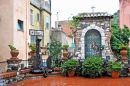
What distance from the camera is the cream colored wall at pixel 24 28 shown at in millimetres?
13711

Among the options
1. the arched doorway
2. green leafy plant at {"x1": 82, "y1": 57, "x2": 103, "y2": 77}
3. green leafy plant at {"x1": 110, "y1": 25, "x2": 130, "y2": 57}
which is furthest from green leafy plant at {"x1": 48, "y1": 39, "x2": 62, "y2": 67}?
green leafy plant at {"x1": 82, "y1": 57, "x2": 103, "y2": 77}

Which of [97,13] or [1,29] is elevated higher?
[97,13]

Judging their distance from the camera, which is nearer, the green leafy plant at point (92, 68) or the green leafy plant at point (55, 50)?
the green leafy plant at point (92, 68)

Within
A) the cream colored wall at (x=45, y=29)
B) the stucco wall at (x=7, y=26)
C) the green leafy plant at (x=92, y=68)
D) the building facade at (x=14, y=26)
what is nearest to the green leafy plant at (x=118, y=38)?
the green leafy plant at (x=92, y=68)

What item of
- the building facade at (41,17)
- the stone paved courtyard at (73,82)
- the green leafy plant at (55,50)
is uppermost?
the building facade at (41,17)

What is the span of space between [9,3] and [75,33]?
521 cm

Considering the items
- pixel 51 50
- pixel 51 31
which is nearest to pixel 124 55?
pixel 51 50

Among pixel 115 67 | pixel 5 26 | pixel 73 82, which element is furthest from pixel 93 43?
pixel 73 82

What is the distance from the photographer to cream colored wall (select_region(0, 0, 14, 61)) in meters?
13.4

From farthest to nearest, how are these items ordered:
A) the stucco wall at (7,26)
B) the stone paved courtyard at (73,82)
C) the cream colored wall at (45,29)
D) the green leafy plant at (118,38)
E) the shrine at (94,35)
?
1. the cream colored wall at (45,29)
2. the green leafy plant at (118,38)
3. the shrine at (94,35)
4. the stucco wall at (7,26)
5. the stone paved courtyard at (73,82)

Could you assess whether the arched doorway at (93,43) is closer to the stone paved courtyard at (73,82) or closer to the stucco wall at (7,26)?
the stucco wall at (7,26)

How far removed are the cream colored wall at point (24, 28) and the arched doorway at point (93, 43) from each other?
460cm

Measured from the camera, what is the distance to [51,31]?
25.4 meters

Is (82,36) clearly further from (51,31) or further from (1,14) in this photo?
(51,31)
